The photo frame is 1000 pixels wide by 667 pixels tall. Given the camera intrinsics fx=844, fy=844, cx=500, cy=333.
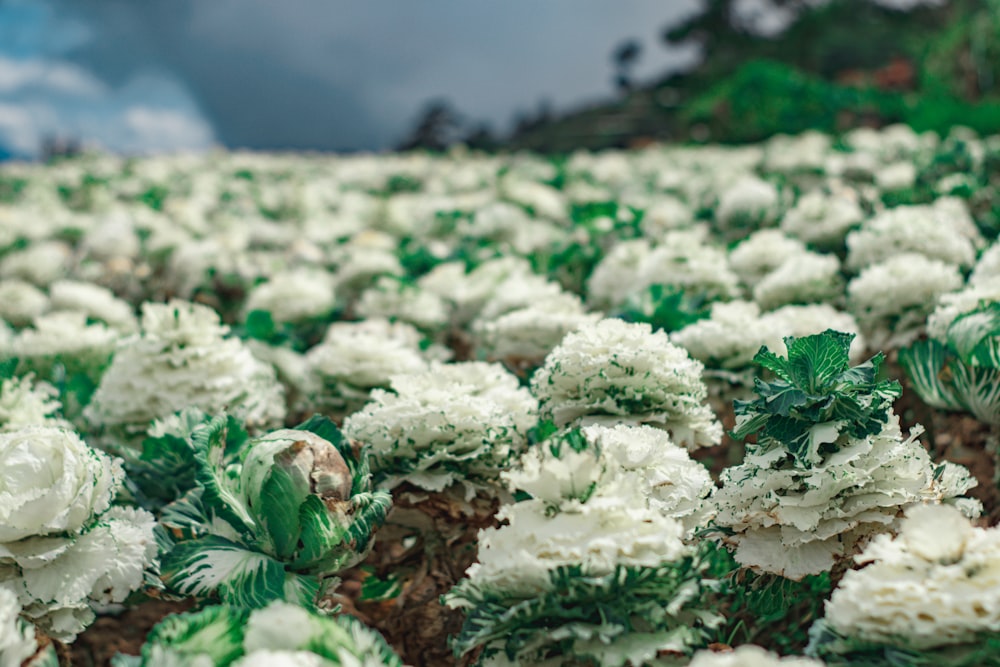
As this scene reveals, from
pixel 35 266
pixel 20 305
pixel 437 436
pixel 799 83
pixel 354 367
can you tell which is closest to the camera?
pixel 437 436

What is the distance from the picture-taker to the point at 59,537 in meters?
1.63

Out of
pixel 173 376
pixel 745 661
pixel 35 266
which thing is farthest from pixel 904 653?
pixel 35 266

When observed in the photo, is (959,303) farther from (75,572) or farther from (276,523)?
(75,572)

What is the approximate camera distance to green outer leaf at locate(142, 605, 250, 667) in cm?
114

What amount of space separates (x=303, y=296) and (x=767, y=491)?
8.00 feet

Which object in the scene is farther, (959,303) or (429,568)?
(959,303)

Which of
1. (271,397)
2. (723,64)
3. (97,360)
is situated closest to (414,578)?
(271,397)

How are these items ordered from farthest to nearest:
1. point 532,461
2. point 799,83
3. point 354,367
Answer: point 799,83, point 354,367, point 532,461

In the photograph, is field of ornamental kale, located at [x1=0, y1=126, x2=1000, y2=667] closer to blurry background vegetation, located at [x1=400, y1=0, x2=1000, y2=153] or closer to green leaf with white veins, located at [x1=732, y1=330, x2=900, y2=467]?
green leaf with white veins, located at [x1=732, y1=330, x2=900, y2=467]

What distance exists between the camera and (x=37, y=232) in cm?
502

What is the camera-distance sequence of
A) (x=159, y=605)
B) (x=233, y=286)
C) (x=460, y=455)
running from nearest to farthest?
(x=460, y=455)
(x=159, y=605)
(x=233, y=286)

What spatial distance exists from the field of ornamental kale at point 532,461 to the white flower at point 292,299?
0.01m

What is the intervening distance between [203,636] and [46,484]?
2.11 feet

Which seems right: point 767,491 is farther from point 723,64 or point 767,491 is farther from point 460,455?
point 723,64
